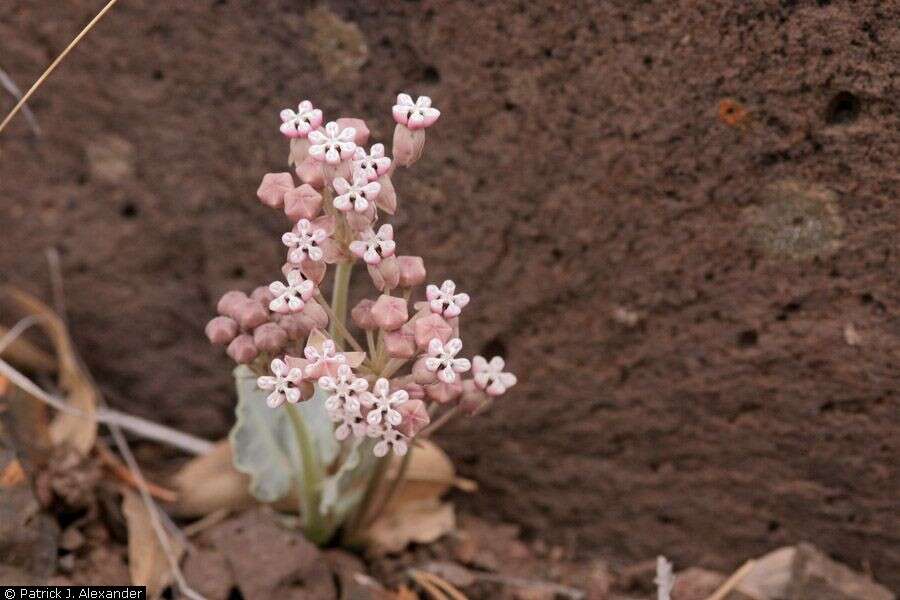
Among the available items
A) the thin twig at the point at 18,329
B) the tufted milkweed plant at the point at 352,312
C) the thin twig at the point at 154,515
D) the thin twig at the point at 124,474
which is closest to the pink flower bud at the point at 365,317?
the tufted milkweed plant at the point at 352,312

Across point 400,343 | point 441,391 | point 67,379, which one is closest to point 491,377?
point 441,391

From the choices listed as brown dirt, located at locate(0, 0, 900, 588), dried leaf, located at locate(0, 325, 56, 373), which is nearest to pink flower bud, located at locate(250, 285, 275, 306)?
brown dirt, located at locate(0, 0, 900, 588)

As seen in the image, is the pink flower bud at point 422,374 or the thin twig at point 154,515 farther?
the thin twig at point 154,515

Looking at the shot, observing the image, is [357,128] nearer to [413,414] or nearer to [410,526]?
[413,414]

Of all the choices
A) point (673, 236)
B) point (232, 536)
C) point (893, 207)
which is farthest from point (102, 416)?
point (893, 207)

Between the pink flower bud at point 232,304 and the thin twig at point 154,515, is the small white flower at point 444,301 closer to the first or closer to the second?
the pink flower bud at point 232,304

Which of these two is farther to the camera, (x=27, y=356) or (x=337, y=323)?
(x=27, y=356)
